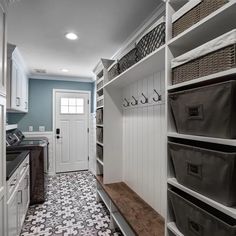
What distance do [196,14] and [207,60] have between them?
0.28 m

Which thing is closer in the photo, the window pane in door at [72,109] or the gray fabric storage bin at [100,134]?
the gray fabric storage bin at [100,134]

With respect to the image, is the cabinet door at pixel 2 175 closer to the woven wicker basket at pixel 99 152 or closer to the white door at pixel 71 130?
the woven wicker basket at pixel 99 152

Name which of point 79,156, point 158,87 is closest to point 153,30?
point 158,87

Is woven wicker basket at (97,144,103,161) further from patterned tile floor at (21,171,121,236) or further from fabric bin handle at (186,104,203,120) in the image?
fabric bin handle at (186,104,203,120)

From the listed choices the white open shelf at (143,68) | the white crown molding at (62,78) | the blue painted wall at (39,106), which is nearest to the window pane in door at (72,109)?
the blue painted wall at (39,106)

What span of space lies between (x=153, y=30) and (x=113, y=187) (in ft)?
6.68

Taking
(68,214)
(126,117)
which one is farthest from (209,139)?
(68,214)

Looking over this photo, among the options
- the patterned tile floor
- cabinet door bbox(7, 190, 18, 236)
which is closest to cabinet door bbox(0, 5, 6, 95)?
cabinet door bbox(7, 190, 18, 236)

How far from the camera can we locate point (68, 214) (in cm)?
273

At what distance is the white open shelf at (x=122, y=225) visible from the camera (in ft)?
6.47

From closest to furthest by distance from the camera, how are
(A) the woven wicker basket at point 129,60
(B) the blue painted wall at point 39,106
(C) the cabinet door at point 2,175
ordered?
(C) the cabinet door at point 2,175
(A) the woven wicker basket at point 129,60
(B) the blue painted wall at point 39,106

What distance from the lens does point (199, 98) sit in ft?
3.10

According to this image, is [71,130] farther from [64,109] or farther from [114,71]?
[114,71]

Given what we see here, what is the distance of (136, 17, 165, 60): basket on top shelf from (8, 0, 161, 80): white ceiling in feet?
1.13
